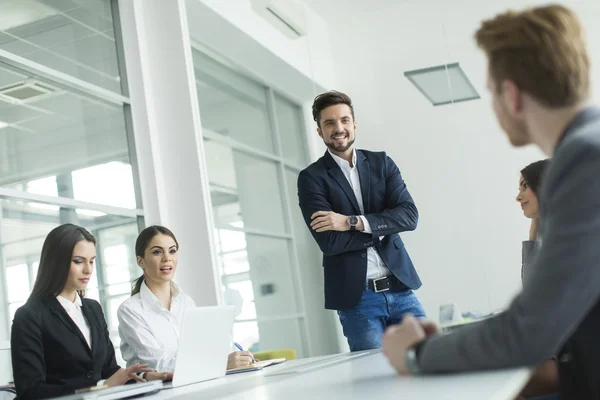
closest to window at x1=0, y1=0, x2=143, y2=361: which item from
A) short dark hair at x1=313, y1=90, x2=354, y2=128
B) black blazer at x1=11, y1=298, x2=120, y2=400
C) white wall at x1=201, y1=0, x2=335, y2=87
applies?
black blazer at x1=11, y1=298, x2=120, y2=400

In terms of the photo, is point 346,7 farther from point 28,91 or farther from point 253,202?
point 28,91

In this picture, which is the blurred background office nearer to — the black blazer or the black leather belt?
the black blazer

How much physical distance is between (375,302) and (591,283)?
2.20 metres

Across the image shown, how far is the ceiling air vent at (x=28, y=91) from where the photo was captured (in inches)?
163

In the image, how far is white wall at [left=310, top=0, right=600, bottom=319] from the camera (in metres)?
6.72

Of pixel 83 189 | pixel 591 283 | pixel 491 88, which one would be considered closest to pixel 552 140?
pixel 491 88

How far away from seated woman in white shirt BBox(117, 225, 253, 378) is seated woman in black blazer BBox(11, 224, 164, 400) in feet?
0.47

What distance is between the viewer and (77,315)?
3049mm

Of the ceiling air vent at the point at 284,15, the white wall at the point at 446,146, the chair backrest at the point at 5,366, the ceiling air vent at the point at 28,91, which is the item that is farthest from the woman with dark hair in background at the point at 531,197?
the white wall at the point at 446,146

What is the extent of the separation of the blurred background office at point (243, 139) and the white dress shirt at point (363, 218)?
0.94 metres

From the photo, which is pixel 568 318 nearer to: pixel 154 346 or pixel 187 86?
pixel 154 346

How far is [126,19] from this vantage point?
16.9ft

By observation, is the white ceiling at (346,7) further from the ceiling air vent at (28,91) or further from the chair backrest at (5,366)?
the chair backrest at (5,366)

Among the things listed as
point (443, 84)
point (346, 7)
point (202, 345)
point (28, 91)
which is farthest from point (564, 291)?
point (346, 7)
